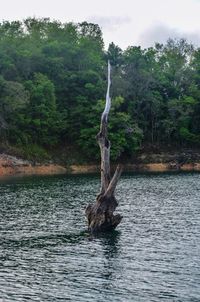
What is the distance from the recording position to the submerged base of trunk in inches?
1948

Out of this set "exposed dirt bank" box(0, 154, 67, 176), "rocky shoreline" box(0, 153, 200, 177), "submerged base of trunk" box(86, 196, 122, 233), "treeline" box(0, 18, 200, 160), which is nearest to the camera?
"submerged base of trunk" box(86, 196, 122, 233)

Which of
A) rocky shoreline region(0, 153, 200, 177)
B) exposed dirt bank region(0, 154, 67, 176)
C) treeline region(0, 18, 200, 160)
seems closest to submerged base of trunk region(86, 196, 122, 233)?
rocky shoreline region(0, 153, 200, 177)

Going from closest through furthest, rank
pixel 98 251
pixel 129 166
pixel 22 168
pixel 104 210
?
pixel 98 251
pixel 104 210
pixel 22 168
pixel 129 166

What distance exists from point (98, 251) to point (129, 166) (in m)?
83.8

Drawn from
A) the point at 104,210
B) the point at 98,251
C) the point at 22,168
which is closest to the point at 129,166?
the point at 22,168

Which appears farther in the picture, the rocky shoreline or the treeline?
the treeline

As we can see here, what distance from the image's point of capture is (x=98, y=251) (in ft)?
137

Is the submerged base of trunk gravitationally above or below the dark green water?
above

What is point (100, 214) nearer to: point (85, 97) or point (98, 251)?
point (98, 251)

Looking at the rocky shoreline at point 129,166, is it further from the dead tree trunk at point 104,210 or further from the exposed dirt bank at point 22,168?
the dead tree trunk at point 104,210

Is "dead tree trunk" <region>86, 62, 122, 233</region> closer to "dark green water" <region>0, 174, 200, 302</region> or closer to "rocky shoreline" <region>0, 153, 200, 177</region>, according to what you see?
"dark green water" <region>0, 174, 200, 302</region>

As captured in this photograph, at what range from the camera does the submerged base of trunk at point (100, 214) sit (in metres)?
49.5

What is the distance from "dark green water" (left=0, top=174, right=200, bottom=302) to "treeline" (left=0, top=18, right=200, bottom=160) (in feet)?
148

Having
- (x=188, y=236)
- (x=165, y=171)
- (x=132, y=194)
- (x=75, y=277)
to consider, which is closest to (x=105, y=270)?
(x=75, y=277)
